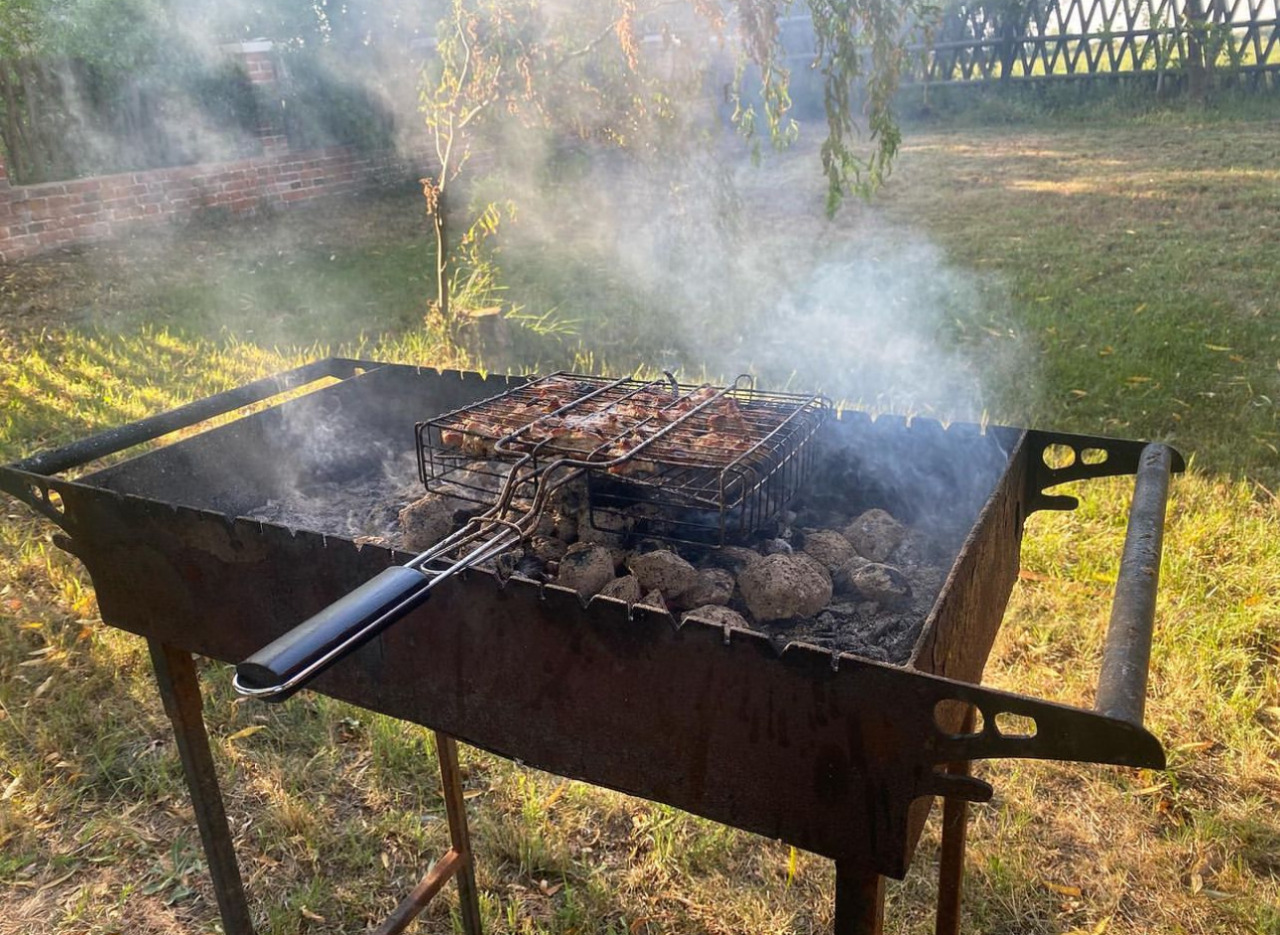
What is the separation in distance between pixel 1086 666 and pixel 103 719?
10.9 ft

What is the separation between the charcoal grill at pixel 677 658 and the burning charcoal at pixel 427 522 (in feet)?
0.59

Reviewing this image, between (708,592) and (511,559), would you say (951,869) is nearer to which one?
(708,592)

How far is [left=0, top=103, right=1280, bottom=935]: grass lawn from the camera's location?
8.36ft

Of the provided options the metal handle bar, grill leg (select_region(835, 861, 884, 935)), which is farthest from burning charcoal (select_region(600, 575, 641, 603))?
the metal handle bar

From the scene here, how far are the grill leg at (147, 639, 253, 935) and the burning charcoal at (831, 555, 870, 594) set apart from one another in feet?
4.59

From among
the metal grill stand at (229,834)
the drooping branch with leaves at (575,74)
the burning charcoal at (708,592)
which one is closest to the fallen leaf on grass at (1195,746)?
the metal grill stand at (229,834)

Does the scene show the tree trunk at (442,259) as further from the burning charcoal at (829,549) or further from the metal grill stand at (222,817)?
the burning charcoal at (829,549)

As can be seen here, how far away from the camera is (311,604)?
5.42 feet

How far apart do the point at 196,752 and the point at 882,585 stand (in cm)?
154

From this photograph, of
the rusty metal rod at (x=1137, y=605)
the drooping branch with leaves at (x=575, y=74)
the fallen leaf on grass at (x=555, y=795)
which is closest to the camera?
the rusty metal rod at (x=1137, y=605)

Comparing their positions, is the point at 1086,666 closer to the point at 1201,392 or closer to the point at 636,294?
the point at 1201,392

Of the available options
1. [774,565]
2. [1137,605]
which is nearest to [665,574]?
[774,565]

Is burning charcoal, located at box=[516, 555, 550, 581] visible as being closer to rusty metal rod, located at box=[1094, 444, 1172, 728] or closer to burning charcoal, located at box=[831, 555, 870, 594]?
burning charcoal, located at box=[831, 555, 870, 594]

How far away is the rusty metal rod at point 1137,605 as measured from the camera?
3.47ft
